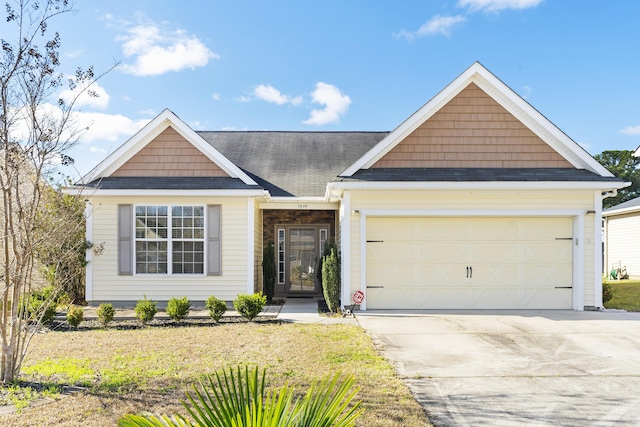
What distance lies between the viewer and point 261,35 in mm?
14586

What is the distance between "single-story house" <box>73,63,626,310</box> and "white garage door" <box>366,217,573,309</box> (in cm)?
2

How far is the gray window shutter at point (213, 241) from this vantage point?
1123 cm

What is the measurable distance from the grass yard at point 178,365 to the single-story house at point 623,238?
665 inches

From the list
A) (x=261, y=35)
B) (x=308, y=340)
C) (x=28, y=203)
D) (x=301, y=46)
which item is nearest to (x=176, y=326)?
(x=308, y=340)

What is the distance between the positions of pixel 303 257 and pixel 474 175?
622 cm

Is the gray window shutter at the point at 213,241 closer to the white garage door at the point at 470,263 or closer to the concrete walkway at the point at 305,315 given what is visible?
the concrete walkway at the point at 305,315

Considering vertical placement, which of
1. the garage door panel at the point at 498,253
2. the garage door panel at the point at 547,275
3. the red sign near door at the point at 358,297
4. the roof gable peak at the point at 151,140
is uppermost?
the roof gable peak at the point at 151,140

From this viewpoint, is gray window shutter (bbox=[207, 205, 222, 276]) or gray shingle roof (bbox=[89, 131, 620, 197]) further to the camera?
gray window shutter (bbox=[207, 205, 222, 276])

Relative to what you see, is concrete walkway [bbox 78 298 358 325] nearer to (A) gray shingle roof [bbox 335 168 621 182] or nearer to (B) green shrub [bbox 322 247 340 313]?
(B) green shrub [bbox 322 247 340 313]

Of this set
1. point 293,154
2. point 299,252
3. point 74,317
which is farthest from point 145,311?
point 293,154

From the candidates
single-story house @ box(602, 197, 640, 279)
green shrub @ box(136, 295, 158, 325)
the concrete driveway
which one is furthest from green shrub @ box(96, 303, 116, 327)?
single-story house @ box(602, 197, 640, 279)

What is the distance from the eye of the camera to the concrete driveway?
438 centimetres

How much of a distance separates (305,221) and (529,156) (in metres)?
6.84

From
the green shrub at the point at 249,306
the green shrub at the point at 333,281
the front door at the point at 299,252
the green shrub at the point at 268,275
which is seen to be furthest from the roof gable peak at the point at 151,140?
the front door at the point at 299,252
